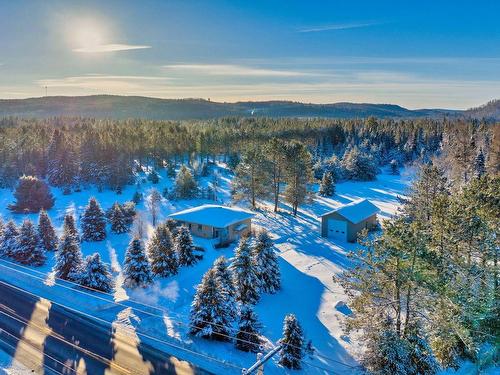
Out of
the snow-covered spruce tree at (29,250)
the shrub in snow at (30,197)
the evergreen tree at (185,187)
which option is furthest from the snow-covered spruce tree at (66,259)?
the evergreen tree at (185,187)

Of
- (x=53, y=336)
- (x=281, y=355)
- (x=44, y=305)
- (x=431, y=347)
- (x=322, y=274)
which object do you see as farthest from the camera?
(x=322, y=274)

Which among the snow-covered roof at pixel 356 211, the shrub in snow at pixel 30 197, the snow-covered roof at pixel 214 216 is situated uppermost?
the snow-covered roof at pixel 356 211

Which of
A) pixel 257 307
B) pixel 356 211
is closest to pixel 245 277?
pixel 257 307

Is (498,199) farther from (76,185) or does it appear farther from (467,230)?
(76,185)

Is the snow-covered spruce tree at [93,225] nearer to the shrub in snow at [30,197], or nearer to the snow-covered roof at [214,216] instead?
the snow-covered roof at [214,216]

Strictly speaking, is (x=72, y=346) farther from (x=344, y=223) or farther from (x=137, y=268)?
(x=344, y=223)

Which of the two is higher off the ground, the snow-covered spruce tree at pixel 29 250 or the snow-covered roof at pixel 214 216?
the snow-covered roof at pixel 214 216

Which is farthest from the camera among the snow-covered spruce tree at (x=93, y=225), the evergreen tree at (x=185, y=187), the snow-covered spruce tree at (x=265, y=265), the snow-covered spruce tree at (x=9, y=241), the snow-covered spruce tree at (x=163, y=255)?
the evergreen tree at (x=185, y=187)

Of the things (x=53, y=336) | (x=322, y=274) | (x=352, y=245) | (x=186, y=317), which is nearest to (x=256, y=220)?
(x=352, y=245)
